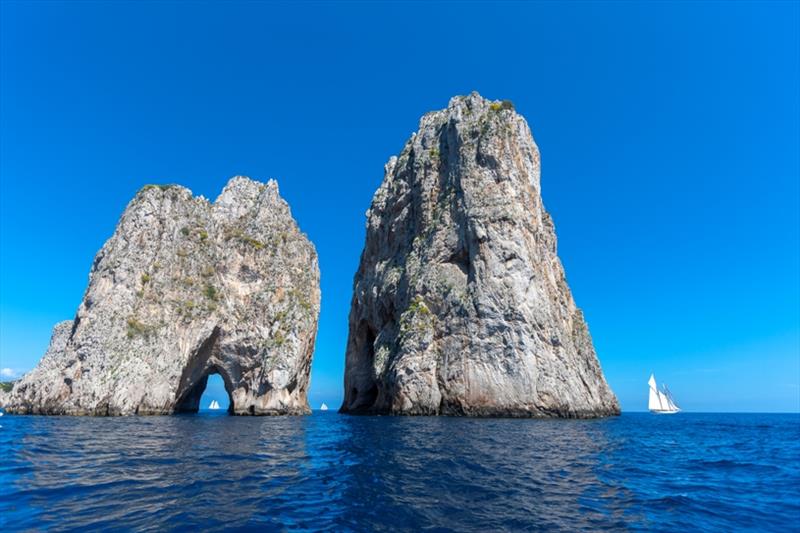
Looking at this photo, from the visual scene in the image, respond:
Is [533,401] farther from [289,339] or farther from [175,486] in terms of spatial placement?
[175,486]

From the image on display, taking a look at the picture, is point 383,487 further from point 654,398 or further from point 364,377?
point 654,398

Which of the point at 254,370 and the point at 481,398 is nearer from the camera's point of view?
the point at 481,398

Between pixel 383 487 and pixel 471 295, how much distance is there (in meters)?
46.4

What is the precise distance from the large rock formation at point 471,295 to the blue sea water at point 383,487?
31.4 m

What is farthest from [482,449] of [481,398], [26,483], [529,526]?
[481,398]

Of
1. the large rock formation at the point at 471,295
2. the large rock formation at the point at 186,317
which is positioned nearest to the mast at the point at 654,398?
the large rock formation at the point at 471,295

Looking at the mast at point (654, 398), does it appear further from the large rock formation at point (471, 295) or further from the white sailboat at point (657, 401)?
the large rock formation at point (471, 295)

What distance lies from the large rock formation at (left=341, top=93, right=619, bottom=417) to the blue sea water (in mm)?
31416

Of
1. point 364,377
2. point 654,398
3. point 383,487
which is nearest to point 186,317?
point 364,377

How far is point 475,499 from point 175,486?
8.09 meters

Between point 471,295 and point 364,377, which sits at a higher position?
point 471,295

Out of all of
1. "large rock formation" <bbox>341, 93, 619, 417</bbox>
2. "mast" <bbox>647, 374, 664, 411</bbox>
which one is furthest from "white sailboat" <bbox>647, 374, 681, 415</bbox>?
"large rock formation" <bbox>341, 93, 619, 417</bbox>

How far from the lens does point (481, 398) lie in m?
52.0

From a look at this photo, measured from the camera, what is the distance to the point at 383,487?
12.5 meters
